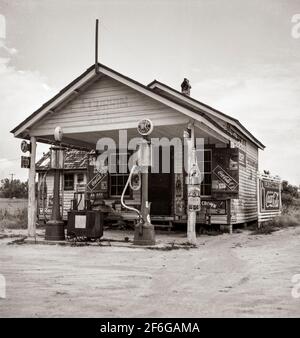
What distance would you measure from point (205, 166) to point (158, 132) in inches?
97.4

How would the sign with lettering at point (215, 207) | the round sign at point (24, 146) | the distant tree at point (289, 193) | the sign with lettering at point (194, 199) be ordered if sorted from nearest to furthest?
the sign with lettering at point (194, 199) < the round sign at point (24, 146) < the sign with lettering at point (215, 207) < the distant tree at point (289, 193)

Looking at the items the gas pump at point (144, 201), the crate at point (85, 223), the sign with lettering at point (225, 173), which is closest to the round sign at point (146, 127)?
the gas pump at point (144, 201)

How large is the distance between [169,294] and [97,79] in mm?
8225

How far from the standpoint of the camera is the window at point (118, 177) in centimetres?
1661

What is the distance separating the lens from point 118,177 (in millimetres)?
16859

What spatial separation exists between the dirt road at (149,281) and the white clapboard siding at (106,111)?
11.4 feet

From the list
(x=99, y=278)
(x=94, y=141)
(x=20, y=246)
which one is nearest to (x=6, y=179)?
(x=94, y=141)

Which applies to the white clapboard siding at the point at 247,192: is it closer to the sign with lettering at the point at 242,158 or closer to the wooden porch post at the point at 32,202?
the sign with lettering at the point at 242,158

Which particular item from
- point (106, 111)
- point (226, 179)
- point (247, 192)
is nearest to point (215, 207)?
point (226, 179)

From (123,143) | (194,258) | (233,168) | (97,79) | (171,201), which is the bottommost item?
(194,258)

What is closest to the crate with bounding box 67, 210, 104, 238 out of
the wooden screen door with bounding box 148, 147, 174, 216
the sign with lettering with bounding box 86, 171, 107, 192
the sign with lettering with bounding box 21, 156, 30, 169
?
the sign with lettering with bounding box 21, 156, 30, 169

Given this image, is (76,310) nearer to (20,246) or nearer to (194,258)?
(194,258)

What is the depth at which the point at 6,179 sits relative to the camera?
6219 centimetres
